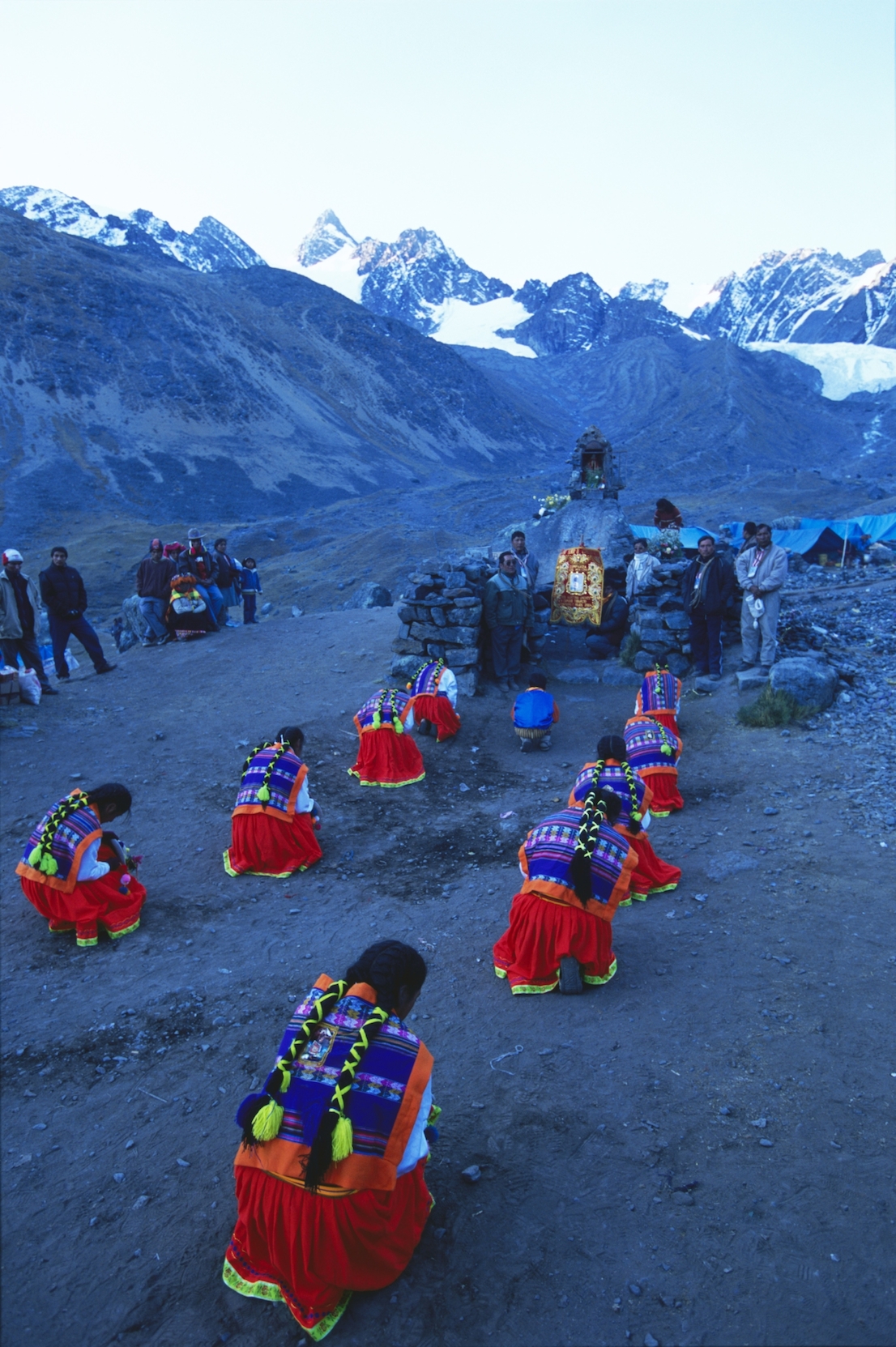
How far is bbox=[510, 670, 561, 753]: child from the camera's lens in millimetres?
8344

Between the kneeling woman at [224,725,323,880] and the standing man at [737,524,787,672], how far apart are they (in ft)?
19.0

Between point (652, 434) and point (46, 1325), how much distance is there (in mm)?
61246

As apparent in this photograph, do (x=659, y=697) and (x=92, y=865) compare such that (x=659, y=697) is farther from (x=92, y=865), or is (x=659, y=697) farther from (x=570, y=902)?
(x=92, y=865)

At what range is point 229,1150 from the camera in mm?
3246

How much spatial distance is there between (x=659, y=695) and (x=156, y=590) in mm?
8317

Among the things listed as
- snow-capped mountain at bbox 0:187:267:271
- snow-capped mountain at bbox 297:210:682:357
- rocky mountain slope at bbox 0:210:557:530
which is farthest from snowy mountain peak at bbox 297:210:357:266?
rocky mountain slope at bbox 0:210:557:530

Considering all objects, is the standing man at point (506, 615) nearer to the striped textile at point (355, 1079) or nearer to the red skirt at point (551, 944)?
the red skirt at point (551, 944)

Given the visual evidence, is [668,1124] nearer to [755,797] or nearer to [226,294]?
[755,797]

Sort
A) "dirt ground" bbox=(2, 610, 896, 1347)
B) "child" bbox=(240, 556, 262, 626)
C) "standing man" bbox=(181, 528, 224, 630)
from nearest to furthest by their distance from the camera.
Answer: "dirt ground" bbox=(2, 610, 896, 1347) → "standing man" bbox=(181, 528, 224, 630) → "child" bbox=(240, 556, 262, 626)

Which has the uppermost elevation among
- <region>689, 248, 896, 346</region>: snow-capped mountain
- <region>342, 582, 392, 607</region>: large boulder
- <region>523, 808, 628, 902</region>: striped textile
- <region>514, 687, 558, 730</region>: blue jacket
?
<region>689, 248, 896, 346</region>: snow-capped mountain

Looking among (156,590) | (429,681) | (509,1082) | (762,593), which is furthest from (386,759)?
(156,590)

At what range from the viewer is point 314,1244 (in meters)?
2.49

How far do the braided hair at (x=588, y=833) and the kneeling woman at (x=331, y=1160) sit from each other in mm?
1588

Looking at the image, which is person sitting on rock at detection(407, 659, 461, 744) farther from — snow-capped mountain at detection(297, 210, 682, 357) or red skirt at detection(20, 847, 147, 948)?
snow-capped mountain at detection(297, 210, 682, 357)
